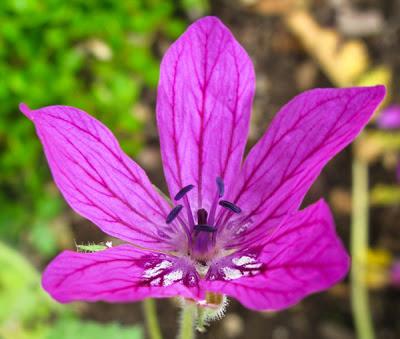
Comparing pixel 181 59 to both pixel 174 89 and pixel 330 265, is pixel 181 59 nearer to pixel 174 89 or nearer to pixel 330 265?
pixel 174 89

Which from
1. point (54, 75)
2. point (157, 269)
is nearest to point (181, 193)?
point (157, 269)

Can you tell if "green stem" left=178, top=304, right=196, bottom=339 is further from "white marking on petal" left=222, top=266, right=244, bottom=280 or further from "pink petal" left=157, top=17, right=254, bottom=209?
"pink petal" left=157, top=17, right=254, bottom=209

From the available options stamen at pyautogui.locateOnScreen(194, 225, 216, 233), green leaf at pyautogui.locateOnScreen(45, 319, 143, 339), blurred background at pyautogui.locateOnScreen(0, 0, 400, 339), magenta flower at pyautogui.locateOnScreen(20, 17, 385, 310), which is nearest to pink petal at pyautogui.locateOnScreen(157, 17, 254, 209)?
magenta flower at pyautogui.locateOnScreen(20, 17, 385, 310)

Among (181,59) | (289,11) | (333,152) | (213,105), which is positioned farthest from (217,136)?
(289,11)

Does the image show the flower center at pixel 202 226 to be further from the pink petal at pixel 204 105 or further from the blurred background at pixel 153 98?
the blurred background at pixel 153 98

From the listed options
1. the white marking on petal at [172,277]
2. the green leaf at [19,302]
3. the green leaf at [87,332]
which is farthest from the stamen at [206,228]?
the green leaf at [19,302]

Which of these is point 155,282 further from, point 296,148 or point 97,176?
point 296,148

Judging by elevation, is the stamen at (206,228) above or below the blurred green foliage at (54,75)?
below
